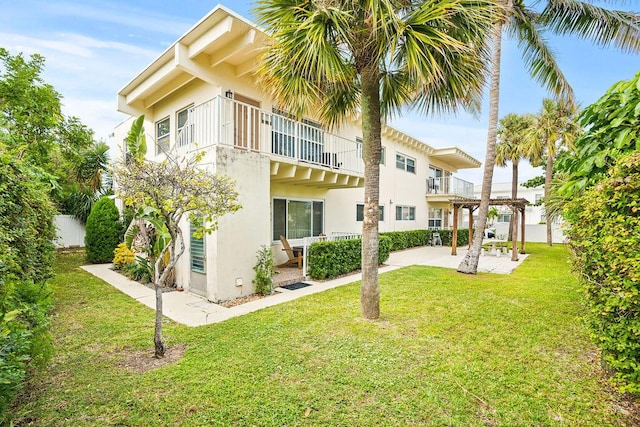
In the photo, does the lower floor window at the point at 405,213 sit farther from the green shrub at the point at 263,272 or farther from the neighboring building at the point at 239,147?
the green shrub at the point at 263,272

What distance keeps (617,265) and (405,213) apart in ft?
56.5

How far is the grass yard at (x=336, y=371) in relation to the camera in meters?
3.00

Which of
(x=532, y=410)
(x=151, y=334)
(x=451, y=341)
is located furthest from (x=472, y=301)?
(x=151, y=334)

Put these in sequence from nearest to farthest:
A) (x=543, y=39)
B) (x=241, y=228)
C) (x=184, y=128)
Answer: (x=241, y=228)
(x=184, y=128)
(x=543, y=39)

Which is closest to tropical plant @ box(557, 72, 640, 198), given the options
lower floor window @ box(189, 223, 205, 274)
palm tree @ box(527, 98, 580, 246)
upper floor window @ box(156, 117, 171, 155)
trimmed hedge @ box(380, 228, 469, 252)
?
lower floor window @ box(189, 223, 205, 274)

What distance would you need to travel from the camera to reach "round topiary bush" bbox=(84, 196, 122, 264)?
39.4ft

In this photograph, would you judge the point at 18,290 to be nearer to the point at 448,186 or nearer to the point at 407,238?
the point at 407,238

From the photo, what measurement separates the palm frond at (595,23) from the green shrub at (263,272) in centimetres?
1209

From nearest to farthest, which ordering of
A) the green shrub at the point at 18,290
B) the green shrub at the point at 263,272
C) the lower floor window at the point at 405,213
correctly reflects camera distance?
the green shrub at the point at 18,290, the green shrub at the point at 263,272, the lower floor window at the point at 405,213

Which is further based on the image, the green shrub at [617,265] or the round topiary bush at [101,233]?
the round topiary bush at [101,233]

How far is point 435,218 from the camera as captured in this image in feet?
78.1

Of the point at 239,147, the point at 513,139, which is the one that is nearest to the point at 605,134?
the point at 239,147

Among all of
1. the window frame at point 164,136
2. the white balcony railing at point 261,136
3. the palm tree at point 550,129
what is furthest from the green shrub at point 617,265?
the palm tree at point 550,129

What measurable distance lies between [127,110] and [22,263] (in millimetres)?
9747
